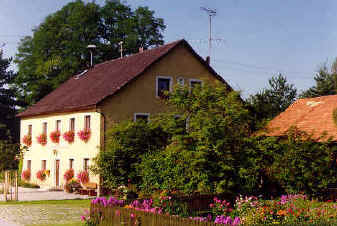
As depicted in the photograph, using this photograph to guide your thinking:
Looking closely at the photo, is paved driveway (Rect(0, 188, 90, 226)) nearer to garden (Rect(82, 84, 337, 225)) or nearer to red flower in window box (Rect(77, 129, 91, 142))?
garden (Rect(82, 84, 337, 225))

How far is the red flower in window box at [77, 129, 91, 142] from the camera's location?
30.4 meters

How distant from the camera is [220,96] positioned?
17.8 metres

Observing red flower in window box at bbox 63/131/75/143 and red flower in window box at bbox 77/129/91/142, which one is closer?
red flower in window box at bbox 77/129/91/142

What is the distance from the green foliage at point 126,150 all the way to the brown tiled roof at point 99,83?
6462mm

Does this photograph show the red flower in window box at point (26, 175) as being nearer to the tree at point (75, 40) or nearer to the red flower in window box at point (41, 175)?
the red flower in window box at point (41, 175)

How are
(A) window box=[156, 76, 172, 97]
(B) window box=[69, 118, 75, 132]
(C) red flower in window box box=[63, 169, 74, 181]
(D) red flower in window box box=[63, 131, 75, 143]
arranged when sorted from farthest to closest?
(B) window box=[69, 118, 75, 132] < (D) red flower in window box box=[63, 131, 75, 143] < (A) window box=[156, 76, 172, 97] < (C) red flower in window box box=[63, 169, 74, 181]

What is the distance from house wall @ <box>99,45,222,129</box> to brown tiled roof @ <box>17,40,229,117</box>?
40 cm

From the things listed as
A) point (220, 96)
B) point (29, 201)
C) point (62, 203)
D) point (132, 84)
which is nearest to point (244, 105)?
point (220, 96)

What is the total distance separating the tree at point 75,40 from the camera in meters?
44.6

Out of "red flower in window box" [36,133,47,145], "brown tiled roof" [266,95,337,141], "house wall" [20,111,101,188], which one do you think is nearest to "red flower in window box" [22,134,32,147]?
"house wall" [20,111,101,188]

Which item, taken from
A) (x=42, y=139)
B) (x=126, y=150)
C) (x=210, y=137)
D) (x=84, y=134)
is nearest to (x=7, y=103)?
(x=42, y=139)

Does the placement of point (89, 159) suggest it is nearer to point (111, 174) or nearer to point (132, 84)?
point (132, 84)

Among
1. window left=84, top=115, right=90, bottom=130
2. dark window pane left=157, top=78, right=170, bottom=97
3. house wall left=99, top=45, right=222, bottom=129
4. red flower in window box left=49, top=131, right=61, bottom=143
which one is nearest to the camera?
house wall left=99, top=45, right=222, bottom=129

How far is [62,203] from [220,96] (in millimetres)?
9648
